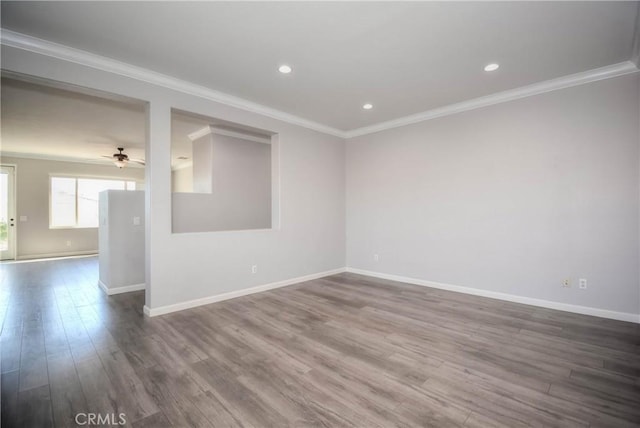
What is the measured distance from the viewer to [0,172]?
7.12m

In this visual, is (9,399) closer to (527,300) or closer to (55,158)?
(527,300)

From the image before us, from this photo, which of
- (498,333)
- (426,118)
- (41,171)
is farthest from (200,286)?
(41,171)

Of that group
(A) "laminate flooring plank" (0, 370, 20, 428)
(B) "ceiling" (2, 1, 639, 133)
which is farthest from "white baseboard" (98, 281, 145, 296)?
(B) "ceiling" (2, 1, 639, 133)

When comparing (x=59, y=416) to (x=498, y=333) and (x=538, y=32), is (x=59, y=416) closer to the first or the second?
(x=498, y=333)

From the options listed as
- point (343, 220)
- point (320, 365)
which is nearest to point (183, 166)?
point (343, 220)

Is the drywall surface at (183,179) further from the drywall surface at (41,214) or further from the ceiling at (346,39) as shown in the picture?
the ceiling at (346,39)

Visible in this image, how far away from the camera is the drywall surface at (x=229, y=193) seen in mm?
4809

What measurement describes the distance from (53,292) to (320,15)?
5.47m

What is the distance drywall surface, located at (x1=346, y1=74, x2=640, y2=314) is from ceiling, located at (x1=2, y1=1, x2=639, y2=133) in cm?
56

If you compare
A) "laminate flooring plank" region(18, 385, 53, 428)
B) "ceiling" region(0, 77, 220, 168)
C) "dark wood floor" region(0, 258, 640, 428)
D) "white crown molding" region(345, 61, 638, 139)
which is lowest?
"dark wood floor" region(0, 258, 640, 428)

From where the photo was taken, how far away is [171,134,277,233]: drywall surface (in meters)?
4.81

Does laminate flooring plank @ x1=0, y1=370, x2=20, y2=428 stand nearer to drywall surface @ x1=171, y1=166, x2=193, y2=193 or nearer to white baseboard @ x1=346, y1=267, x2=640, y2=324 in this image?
white baseboard @ x1=346, y1=267, x2=640, y2=324

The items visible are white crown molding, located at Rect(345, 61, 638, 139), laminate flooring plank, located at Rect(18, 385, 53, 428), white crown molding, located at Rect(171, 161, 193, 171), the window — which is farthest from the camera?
white crown molding, located at Rect(171, 161, 193, 171)

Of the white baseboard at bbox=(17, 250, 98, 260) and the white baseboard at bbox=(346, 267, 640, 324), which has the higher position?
the white baseboard at bbox=(17, 250, 98, 260)
